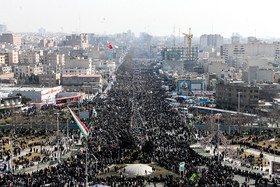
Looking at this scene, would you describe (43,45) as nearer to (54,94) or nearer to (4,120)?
(54,94)

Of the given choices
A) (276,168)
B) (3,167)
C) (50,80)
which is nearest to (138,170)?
(3,167)

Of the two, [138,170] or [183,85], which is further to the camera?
[183,85]

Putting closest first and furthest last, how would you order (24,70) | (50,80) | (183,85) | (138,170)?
(138,170) < (183,85) < (50,80) < (24,70)

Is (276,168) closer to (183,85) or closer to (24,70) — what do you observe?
(183,85)

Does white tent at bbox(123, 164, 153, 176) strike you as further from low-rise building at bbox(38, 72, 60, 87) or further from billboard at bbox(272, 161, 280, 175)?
low-rise building at bbox(38, 72, 60, 87)

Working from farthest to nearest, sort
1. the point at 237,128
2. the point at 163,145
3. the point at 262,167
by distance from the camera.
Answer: the point at 237,128 < the point at 163,145 < the point at 262,167

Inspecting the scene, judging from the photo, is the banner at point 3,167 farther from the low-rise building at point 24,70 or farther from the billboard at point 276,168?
the low-rise building at point 24,70

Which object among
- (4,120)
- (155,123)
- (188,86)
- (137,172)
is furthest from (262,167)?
(188,86)
